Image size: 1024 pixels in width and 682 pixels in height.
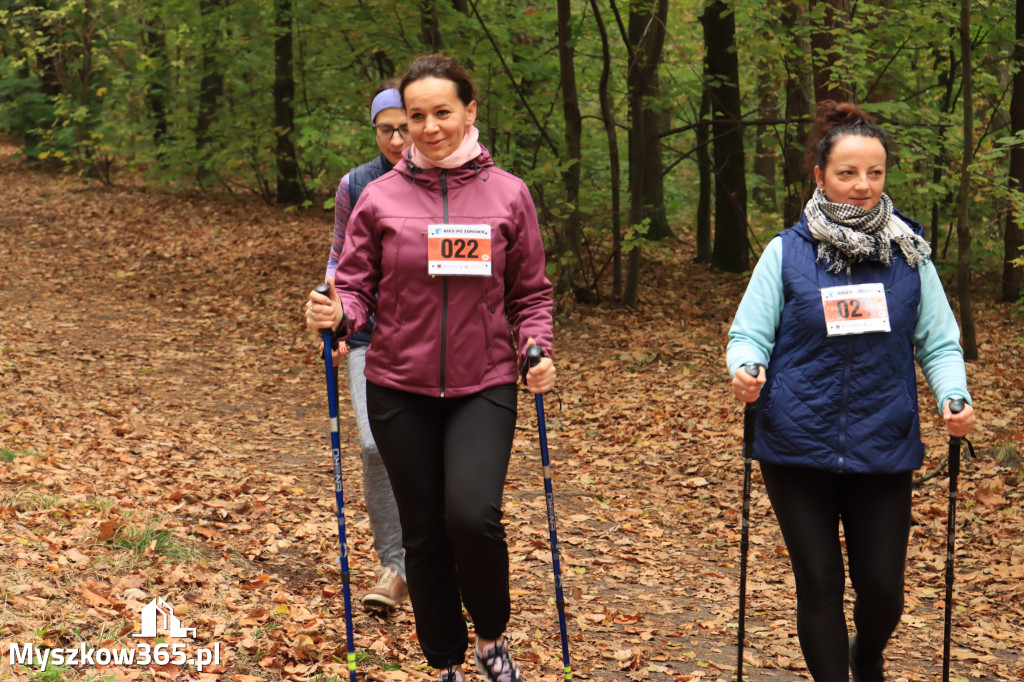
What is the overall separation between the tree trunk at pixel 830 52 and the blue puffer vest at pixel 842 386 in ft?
20.8

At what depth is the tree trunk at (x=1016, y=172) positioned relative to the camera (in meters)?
11.2

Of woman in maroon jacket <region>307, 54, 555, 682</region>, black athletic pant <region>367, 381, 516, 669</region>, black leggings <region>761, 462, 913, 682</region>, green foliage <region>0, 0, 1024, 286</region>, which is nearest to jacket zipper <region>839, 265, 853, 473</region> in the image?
black leggings <region>761, 462, 913, 682</region>

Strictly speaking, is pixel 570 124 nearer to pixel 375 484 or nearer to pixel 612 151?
pixel 612 151

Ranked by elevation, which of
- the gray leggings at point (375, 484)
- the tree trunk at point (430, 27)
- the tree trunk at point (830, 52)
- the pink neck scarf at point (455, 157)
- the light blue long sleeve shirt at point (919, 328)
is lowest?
the gray leggings at point (375, 484)

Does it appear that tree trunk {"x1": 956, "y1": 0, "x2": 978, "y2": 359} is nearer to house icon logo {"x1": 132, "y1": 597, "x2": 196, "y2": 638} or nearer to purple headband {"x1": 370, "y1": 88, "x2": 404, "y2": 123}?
purple headband {"x1": 370, "y1": 88, "x2": 404, "y2": 123}

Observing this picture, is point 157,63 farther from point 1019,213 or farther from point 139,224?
point 1019,213

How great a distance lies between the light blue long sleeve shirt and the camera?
3.16m

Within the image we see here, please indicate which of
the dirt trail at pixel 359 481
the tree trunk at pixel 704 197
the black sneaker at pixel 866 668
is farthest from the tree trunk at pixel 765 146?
the black sneaker at pixel 866 668

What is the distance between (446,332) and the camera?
3.25 m

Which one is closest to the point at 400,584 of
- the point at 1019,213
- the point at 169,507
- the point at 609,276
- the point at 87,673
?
the point at 87,673

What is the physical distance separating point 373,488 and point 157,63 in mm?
16868

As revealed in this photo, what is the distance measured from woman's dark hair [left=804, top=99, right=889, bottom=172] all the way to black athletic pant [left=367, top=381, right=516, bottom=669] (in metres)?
1.40

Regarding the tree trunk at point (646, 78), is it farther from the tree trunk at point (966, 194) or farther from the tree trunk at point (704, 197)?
the tree trunk at point (966, 194)

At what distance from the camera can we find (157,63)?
1878cm
